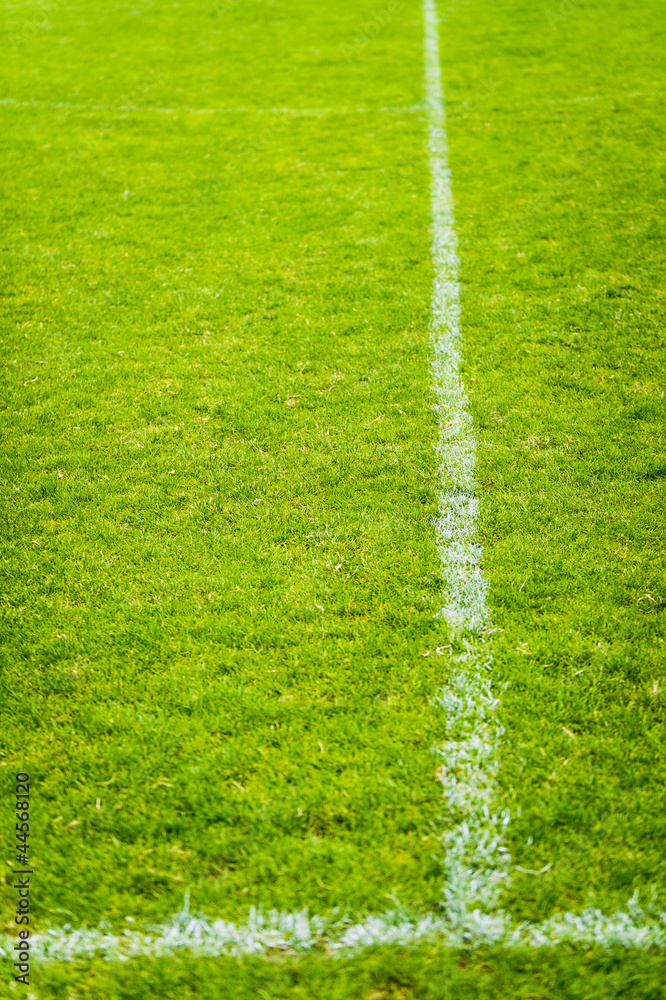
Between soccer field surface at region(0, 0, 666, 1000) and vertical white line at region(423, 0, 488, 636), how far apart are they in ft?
0.07

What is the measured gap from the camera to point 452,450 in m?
4.29

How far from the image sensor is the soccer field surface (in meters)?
2.37

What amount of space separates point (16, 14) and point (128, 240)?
462 inches

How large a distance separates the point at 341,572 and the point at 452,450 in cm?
111

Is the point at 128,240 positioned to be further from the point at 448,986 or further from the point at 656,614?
the point at 448,986

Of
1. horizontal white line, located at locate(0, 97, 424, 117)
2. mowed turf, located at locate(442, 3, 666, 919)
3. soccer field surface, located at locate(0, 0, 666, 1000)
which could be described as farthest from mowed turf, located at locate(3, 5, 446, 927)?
horizontal white line, located at locate(0, 97, 424, 117)

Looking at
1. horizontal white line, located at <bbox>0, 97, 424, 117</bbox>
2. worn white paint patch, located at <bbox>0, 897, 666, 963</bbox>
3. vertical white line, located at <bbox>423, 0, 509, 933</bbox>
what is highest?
horizontal white line, located at <bbox>0, 97, 424, 117</bbox>

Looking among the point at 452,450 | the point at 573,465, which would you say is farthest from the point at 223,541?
the point at 573,465

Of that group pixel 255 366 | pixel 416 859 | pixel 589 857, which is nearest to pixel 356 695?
pixel 416 859

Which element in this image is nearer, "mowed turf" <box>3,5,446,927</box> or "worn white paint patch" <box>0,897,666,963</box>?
"worn white paint patch" <box>0,897,666,963</box>

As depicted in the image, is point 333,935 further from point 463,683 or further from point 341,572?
point 341,572

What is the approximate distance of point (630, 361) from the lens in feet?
16.1

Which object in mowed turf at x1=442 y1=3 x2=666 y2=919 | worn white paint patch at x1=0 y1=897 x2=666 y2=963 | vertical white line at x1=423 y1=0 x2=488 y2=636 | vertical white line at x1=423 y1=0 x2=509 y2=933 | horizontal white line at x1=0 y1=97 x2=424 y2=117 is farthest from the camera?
horizontal white line at x1=0 y1=97 x2=424 y2=117

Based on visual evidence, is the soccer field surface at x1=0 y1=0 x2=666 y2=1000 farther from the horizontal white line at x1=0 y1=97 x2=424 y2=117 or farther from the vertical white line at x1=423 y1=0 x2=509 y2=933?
the horizontal white line at x1=0 y1=97 x2=424 y2=117
